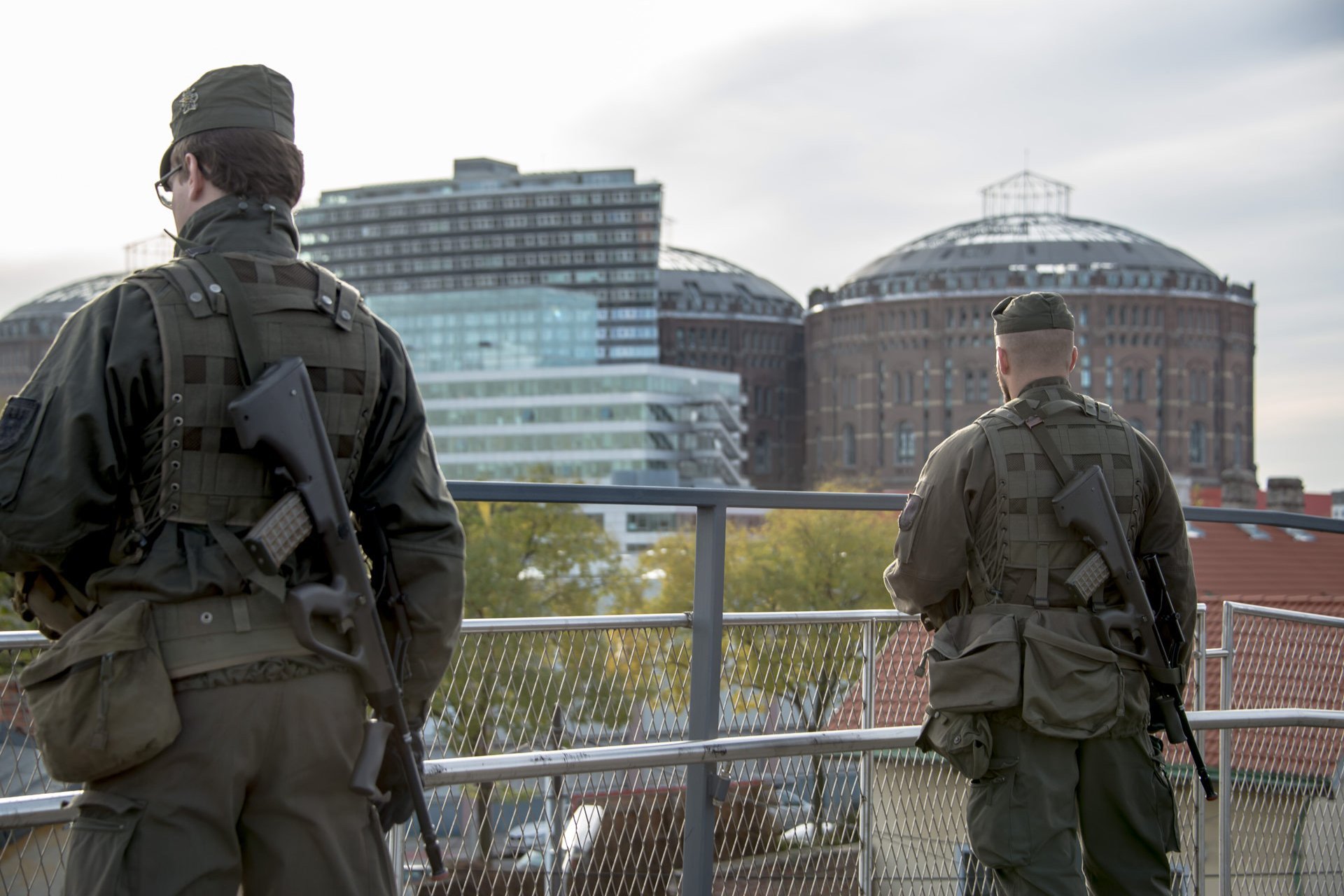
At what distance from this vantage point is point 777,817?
429 centimetres

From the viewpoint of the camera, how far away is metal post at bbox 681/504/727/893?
396 cm

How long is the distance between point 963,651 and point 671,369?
10771 cm

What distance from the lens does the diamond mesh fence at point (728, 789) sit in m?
3.80

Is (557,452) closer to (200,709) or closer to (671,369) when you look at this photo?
(671,369)

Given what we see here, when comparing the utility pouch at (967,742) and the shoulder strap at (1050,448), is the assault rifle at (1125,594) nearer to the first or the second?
the shoulder strap at (1050,448)

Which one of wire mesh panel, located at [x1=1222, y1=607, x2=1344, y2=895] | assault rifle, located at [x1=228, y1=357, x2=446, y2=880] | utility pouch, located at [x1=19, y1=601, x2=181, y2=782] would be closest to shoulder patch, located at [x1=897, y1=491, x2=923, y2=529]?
assault rifle, located at [x1=228, y1=357, x2=446, y2=880]

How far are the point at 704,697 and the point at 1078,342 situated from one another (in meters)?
104

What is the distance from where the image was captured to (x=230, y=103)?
2520 millimetres

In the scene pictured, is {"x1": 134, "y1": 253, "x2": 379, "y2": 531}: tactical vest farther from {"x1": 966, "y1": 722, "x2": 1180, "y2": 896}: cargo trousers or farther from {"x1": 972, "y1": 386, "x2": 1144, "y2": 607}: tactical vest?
{"x1": 966, "y1": 722, "x2": 1180, "y2": 896}: cargo trousers

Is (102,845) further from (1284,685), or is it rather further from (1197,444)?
(1197,444)

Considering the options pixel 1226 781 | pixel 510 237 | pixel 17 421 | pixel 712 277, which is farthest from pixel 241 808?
pixel 510 237

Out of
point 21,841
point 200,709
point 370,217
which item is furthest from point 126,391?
point 370,217

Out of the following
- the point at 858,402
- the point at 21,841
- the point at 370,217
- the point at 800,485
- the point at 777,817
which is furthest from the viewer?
the point at 370,217

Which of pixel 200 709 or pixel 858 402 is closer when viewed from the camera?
pixel 200 709
